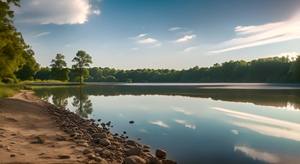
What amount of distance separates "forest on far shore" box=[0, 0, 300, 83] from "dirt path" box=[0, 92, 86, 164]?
44.0 feet

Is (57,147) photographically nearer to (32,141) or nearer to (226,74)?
(32,141)

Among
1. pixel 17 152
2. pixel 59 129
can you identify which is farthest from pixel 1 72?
pixel 17 152

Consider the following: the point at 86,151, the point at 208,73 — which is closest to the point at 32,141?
the point at 86,151

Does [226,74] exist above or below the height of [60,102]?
above

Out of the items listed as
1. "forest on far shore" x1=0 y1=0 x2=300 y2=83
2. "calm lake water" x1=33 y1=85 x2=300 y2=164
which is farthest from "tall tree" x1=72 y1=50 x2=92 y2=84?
"calm lake water" x1=33 y1=85 x2=300 y2=164

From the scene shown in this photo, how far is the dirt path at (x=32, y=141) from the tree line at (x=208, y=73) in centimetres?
9037

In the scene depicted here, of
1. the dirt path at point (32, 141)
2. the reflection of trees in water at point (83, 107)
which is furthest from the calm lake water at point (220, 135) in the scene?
the dirt path at point (32, 141)

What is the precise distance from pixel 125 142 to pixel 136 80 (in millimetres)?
183597

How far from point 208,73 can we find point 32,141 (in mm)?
170829

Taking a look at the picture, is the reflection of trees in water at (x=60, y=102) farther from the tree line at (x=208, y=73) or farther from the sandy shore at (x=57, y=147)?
the tree line at (x=208, y=73)

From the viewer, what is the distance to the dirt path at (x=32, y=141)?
10312 millimetres

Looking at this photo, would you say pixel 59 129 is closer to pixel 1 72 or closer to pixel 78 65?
pixel 1 72

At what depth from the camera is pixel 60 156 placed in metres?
10.6

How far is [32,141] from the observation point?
13047mm
